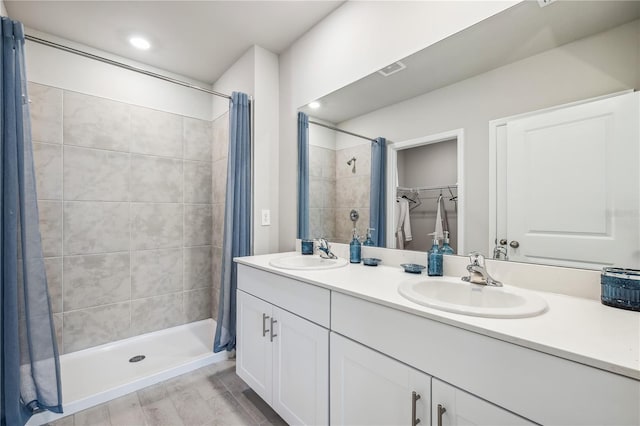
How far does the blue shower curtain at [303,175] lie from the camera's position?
211 centimetres

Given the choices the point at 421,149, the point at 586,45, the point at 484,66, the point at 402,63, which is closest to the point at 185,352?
the point at 421,149

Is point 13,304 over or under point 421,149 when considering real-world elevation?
under

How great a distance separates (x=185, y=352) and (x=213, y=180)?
60.3 inches

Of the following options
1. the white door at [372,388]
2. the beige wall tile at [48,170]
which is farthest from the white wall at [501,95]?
the beige wall tile at [48,170]

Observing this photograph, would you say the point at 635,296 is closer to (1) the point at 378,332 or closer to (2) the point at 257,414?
(1) the point at 378,332

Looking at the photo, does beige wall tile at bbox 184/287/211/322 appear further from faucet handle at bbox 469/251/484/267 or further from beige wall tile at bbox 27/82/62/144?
faucet handle at bbox 469/251/484/267

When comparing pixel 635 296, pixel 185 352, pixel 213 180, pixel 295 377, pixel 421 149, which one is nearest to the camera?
pixel 635 296

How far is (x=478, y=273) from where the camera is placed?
1147mm

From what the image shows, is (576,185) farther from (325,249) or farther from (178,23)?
(178,23)

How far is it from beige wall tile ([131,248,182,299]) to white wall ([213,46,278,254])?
97 centimetres

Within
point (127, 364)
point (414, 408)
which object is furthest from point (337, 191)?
point (127, 364)

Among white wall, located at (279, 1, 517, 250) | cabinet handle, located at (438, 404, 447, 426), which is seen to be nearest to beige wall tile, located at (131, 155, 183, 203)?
white wall, located at (279, 1, 517, 250)

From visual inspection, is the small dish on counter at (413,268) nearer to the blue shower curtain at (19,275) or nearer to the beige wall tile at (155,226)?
the blue shower curtain at (19,275)

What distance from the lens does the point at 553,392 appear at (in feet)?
2.14
